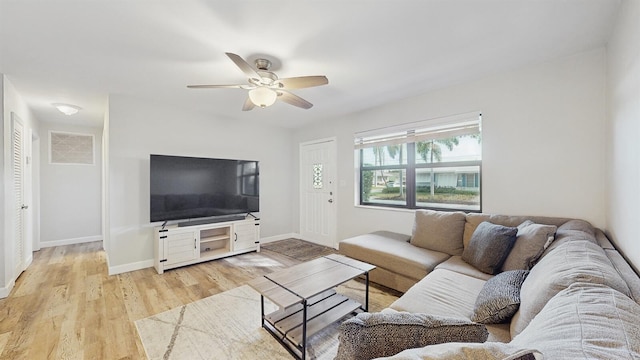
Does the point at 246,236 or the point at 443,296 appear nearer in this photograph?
the point at 443,296

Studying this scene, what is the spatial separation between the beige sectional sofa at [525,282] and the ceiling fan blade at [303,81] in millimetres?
1774

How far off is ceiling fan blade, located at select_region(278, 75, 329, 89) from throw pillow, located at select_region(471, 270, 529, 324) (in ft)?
6.26

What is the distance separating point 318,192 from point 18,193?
4.12m

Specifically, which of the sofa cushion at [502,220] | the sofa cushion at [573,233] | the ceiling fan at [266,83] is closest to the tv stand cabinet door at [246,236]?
the ceiling fan at [266,83]

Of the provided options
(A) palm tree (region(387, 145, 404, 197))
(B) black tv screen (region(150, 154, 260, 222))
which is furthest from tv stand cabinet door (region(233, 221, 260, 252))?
(A) palm tree (region(387, 145, 404, 197))

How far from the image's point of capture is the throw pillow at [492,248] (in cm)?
203

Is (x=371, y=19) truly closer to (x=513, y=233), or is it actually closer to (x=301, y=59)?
(x=301, y=59)

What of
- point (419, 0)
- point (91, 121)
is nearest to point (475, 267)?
point (419, 0)

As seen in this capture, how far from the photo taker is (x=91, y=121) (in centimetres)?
449

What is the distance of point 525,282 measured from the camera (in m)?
1.41

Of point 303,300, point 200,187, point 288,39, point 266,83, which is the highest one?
point 288,39

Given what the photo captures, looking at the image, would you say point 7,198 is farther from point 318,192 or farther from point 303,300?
point 318,192

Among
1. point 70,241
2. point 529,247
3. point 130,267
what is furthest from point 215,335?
point 70,241

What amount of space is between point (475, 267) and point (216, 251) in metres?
3.37
